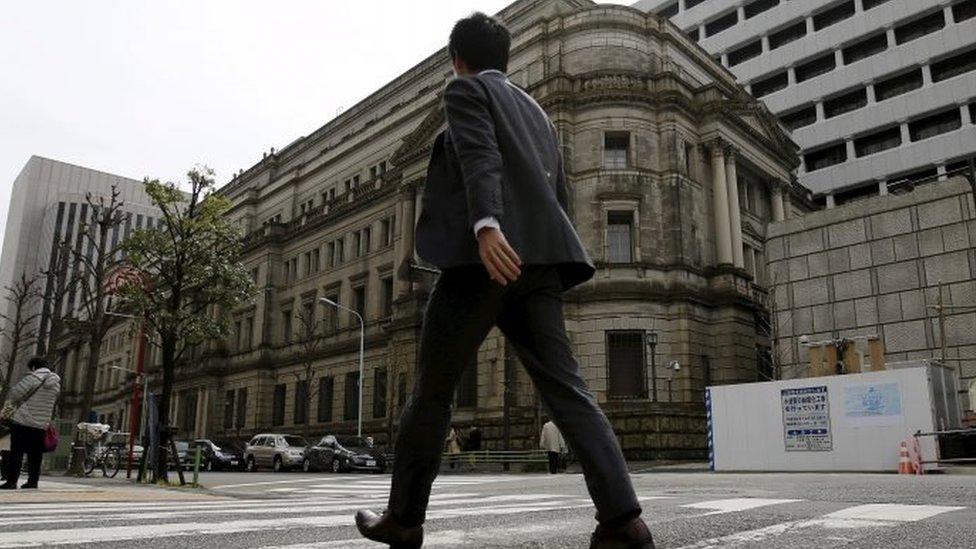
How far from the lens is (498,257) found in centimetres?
270

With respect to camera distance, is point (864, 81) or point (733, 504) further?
point (864, 81)

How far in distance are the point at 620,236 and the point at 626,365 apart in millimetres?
5149

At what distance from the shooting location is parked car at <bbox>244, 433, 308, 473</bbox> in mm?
29797

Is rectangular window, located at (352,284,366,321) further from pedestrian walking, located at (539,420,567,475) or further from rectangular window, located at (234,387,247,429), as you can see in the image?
pedestrian walking, located at (539,420,567,475)

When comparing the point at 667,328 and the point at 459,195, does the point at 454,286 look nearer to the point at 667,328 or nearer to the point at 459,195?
the point at 459,195

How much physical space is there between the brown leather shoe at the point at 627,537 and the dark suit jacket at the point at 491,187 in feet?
3.04

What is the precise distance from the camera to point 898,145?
2069 inches

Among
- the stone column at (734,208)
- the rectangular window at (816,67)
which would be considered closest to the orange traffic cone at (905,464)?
the stone column at (734,208)

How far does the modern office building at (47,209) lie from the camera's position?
179 feet

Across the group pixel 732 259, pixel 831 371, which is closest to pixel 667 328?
pixel 732 259

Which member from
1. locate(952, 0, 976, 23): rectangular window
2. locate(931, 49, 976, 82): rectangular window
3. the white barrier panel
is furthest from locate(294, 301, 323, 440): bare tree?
locate(952, 0, 976, 23): rectangular window

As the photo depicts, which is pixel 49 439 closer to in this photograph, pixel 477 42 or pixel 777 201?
pixel 477 42

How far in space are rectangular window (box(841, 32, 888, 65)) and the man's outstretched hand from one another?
60.3 metres

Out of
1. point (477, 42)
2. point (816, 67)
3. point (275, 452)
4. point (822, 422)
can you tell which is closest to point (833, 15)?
point (816, 67)
